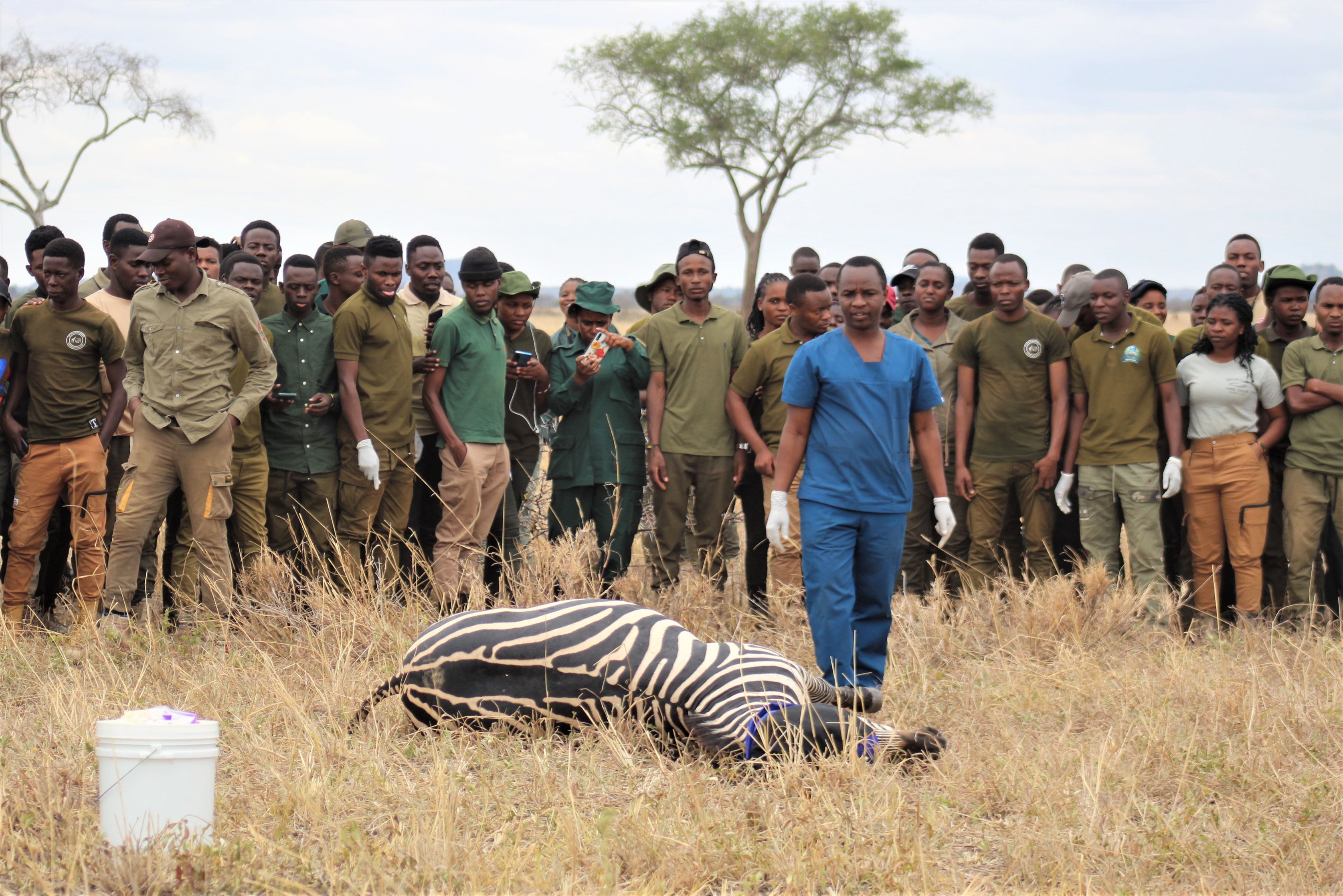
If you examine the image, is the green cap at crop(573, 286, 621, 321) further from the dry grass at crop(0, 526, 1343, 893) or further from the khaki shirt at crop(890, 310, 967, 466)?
the dry grass at crop(0, 526, 1343, 893)

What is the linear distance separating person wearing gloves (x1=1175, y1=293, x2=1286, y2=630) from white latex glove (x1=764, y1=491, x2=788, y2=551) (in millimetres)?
2883

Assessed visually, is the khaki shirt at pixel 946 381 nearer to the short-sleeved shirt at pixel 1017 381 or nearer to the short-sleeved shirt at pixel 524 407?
the short-sleeved shirt at pixel 1017 381

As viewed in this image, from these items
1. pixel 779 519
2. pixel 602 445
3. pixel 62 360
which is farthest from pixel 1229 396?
pixel 62 360

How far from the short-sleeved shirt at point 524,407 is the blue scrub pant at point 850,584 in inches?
110

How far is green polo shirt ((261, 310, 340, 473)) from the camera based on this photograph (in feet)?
22.0

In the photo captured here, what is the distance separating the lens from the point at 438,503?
7.41 meters

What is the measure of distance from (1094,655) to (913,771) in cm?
203

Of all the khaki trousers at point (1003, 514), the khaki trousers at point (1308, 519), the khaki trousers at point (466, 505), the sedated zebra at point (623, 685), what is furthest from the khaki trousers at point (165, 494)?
the khaki trousers at point (1308, 519)

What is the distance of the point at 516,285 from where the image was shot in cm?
723

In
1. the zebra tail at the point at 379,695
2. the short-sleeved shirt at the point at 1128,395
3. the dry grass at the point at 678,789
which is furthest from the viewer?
the short-sleeved shirt at the point at 1128,395

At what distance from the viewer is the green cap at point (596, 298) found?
739 cm

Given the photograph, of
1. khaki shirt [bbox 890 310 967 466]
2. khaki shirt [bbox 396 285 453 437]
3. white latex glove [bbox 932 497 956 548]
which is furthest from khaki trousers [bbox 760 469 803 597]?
khaki shirt [bbox 396 285 453 437]

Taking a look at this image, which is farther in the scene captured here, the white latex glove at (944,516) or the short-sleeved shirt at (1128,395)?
the short-sleeved shirt at (1128,395)

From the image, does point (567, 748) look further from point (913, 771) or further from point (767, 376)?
point (767, 376)
